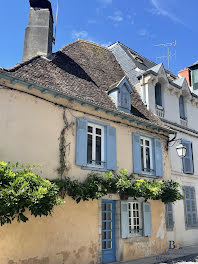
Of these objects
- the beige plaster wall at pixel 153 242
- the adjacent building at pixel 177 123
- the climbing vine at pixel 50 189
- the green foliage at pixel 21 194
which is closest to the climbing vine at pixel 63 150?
the climbing vine at pixel 50 189

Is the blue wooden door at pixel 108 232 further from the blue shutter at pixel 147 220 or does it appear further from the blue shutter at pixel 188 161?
the blue shutter at pixel 188 161

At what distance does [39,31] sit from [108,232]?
819cm

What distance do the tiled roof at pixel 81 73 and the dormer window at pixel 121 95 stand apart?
8.3 inches

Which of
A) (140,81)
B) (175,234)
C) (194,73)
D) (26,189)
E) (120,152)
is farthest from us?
(194,73)

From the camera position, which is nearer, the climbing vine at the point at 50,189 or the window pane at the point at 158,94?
the climbing vine at the point at 50,189

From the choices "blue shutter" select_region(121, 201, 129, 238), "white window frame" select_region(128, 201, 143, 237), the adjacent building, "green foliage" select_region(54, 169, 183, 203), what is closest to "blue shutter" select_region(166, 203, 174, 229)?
the adjacent building

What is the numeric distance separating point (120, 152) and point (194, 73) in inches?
426

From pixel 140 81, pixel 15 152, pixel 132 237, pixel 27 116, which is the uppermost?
pixel 140 81

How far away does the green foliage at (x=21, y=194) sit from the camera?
5.30m

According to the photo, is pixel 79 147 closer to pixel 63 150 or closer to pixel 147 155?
pixel 63 150

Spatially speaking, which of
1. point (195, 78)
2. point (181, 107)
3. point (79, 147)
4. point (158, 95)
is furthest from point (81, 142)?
point (195, 78)

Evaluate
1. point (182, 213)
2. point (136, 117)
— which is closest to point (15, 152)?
point (136, 117)

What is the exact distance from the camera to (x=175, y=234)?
36.3 feet

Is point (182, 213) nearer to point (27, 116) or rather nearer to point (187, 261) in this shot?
point (187, 261)
